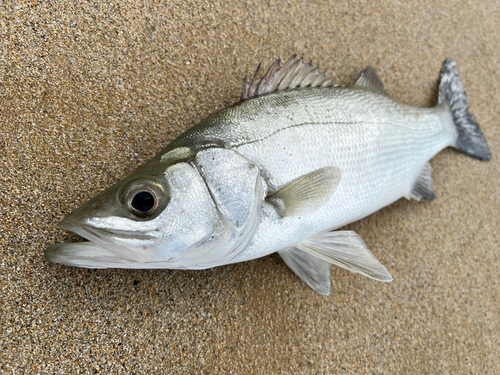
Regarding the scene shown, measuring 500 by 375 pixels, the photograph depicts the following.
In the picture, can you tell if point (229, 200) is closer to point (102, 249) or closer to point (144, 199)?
point (144, 199)

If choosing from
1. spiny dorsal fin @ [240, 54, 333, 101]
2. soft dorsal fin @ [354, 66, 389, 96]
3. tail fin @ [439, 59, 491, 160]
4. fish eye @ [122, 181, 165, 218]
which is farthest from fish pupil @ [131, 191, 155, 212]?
tail fin @ [439, 59, 491, 160]

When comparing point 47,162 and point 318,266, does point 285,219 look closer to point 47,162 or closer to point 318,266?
point 318,266

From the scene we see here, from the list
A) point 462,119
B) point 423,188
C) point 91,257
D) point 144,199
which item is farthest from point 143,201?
point 462,119

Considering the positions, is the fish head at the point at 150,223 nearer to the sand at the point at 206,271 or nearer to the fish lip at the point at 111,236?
the fish lip at the point at 111,236

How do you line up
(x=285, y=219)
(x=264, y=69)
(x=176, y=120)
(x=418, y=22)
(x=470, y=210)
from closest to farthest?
1. (x=285, y=219)
2. (x=176, y=120)
3. (x=264, y=69)
4. (x=470, y=210)
5. (x=418, y=22)

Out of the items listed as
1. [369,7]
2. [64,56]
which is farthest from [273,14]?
[64,56]

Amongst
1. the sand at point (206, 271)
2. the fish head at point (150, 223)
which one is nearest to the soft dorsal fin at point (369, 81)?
the sand at point (206, 271)
